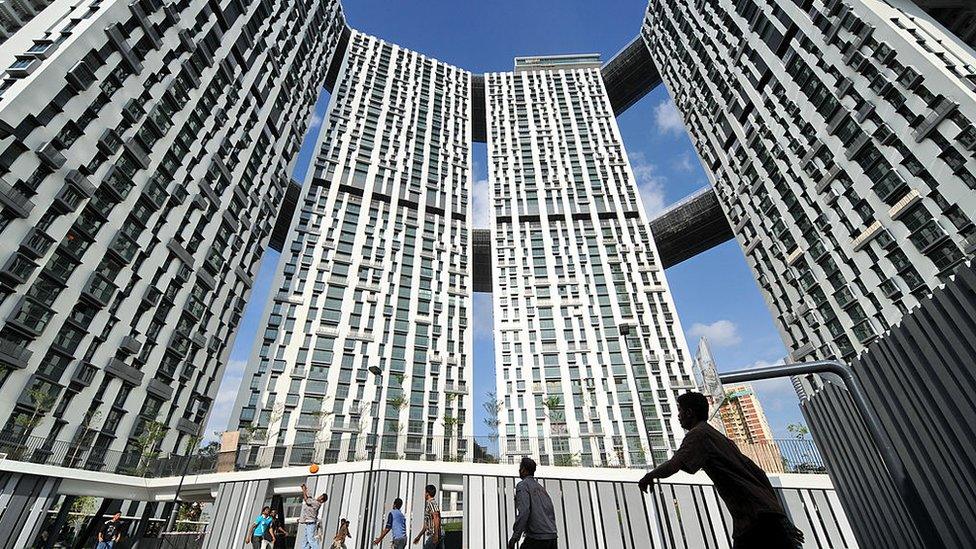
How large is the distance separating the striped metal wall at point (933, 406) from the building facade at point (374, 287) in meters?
21.0

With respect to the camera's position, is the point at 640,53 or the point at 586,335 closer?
the point at 586,335

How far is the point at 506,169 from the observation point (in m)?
63.4

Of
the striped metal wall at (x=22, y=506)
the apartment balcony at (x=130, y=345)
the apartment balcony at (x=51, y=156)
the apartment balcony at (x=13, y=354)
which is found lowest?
the striped metal wall at (x=22, y=506)

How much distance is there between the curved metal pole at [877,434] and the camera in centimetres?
469

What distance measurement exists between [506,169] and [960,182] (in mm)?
47866

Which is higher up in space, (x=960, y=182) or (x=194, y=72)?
(x=194, y=72)

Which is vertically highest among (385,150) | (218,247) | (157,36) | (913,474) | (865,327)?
(385,150)

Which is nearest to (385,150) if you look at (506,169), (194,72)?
(506,169)

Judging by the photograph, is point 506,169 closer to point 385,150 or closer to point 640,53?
point 385,150

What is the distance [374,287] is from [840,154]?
42693mm

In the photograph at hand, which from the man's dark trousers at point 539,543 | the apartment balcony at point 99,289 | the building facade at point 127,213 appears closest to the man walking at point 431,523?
the man's dark trousers at point 539,543

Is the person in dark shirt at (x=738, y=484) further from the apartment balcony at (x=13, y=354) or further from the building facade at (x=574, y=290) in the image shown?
the apartment balcony at (x=13, y=354)

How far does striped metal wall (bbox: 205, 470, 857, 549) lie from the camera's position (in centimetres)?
1248

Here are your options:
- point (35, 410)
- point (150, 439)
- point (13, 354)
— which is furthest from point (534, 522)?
point (150, 439)
